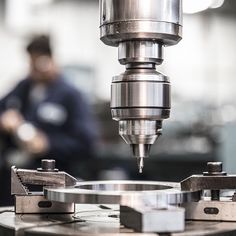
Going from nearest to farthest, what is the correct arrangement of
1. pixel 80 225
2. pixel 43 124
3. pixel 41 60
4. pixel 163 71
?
pixel 80 225 → pixel 43 124 → pixel 41 60 → pixel 163 71

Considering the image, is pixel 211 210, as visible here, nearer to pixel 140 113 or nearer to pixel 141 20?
pixel 140 113

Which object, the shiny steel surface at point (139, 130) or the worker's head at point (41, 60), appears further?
the worker's head at point (41, 60)

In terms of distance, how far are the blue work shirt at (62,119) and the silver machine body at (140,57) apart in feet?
7.16

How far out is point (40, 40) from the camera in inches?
126

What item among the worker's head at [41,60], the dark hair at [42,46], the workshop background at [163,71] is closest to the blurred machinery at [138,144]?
the worker's head at [41,60]

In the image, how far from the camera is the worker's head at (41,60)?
310 cm

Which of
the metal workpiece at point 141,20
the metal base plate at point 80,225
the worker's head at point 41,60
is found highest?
the worker's head at point 41,60

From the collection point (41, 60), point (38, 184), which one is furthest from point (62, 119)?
point (38, 184)

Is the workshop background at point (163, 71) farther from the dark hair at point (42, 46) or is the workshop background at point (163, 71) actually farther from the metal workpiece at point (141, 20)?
the metal workpiece at point (141, 20)

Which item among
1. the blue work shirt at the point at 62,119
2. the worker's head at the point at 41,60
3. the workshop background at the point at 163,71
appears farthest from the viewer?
the workshop background at the point at 163,71

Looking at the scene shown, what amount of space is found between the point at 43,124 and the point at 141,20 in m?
2.26

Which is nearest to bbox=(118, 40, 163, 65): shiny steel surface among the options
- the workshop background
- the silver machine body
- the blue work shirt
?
the silver machine body

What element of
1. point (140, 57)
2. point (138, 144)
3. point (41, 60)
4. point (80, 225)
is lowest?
point (80, 225)

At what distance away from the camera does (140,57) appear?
774 mm
